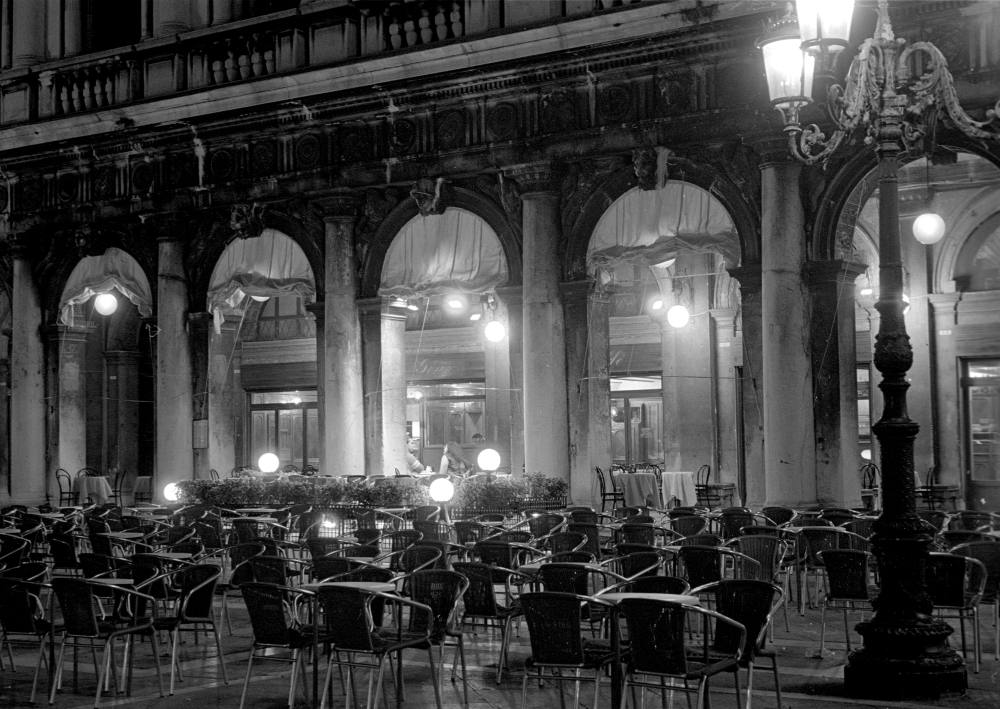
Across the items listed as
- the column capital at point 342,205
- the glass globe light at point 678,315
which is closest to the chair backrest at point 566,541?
the column capital at point 342,205

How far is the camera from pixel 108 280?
891 inches

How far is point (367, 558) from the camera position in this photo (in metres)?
10.7

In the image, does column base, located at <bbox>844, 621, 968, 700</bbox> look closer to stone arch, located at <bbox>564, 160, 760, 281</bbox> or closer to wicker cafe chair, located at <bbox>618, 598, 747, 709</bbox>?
wicker cafe chair, located at <bbox>618, 598, 747, 709</bbox>

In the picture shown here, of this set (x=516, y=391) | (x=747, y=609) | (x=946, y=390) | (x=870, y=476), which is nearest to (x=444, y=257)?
(x=516, y=391)

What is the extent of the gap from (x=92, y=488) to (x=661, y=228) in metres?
12.1

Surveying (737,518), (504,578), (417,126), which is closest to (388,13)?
(417,126)

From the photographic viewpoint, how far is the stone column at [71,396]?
2323 cm

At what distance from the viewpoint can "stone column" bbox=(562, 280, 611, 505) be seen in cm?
1814

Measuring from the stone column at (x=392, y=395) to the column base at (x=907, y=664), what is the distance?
12.1 metres

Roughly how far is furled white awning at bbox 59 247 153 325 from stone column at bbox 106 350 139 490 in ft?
9.29

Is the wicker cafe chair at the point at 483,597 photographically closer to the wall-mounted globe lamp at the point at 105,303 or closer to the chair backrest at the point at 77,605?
the chair backrest at the point at 77,605

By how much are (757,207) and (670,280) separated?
266 inches

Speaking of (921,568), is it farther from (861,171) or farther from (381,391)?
(381,391)

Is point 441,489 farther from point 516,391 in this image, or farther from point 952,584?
point 952,584
